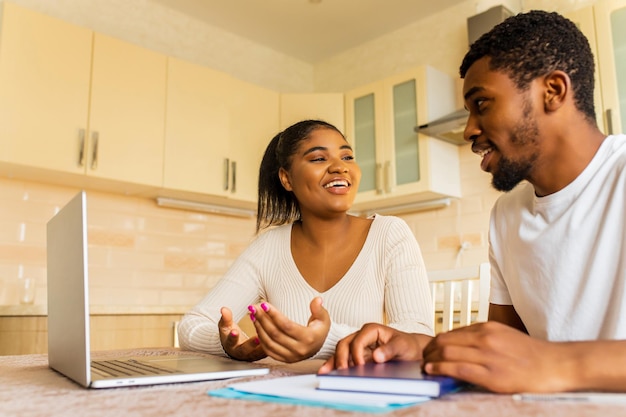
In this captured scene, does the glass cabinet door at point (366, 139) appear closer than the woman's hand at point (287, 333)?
No

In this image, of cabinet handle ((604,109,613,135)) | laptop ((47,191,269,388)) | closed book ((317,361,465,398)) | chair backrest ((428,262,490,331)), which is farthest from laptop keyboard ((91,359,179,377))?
cabinet handle ((604,109,613,135))

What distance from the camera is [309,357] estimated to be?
3.38ft

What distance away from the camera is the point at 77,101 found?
2.89 m

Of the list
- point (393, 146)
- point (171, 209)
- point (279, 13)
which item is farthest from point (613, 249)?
point (279, 13)

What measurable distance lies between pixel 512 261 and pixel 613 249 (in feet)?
0.67

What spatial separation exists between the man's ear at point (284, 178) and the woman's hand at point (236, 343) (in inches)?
30.0

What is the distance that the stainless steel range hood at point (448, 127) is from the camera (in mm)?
3127

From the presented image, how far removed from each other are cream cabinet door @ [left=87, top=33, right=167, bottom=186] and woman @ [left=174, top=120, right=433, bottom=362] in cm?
137

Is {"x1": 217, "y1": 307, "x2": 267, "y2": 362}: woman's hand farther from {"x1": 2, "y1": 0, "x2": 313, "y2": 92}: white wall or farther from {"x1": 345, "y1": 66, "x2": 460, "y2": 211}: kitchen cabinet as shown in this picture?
{"x1": 2, "y1": 0, "x2": 313, "y2": 92}: white wall

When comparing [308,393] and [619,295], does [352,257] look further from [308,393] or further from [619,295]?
[308,393]

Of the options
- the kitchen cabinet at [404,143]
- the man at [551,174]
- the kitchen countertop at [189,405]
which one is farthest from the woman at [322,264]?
the kitchen cabinet at [404,143]

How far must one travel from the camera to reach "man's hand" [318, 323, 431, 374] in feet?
2.55

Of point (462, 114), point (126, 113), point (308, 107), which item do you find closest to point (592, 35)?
point (462, 114)

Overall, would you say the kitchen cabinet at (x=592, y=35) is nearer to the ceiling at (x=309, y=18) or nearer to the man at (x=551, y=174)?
the ceiling at (x=309, y=18)
